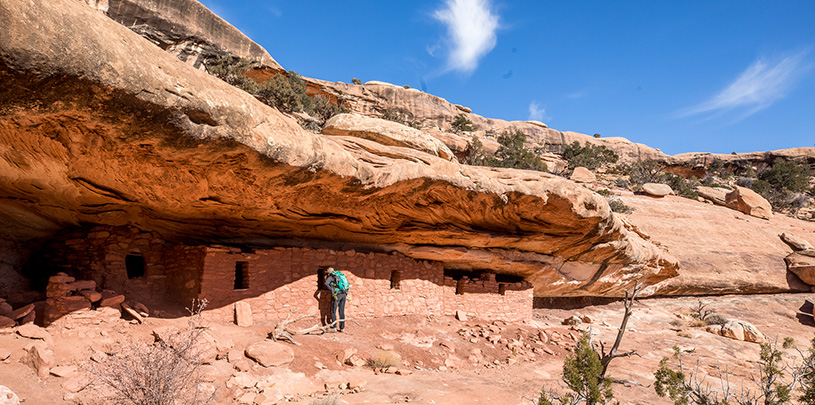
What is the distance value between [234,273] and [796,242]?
63.3 ft

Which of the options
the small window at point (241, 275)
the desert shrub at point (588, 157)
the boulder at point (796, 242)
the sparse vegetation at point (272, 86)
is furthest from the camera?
the desert shrub at point (588, 157)

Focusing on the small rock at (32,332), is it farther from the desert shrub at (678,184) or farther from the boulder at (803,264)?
the desert shrub at (678,184)

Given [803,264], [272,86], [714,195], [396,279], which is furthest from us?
[714,195]

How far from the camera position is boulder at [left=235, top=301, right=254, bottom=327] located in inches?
253

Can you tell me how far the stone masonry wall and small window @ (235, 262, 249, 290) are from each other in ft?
0.18

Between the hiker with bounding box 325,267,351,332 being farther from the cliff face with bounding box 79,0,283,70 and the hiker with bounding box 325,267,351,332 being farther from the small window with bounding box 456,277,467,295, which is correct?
the cliff face with bounding box 79,0,283,70

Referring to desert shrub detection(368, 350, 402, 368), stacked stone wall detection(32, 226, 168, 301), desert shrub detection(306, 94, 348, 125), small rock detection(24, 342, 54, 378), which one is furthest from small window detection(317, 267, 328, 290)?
desert shrub detection(306, 94, 348, 125)

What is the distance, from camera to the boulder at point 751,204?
62.5ft

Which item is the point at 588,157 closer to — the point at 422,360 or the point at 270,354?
the point at 422,360

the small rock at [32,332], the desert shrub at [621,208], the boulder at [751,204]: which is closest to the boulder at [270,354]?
the small rock at [32,332]

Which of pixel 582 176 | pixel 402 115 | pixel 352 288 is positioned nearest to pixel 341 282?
pixel 352 288

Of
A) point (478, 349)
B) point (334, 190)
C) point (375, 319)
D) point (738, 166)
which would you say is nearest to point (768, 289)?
point (478, 349)

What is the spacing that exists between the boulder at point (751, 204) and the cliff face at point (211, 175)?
42.2ft

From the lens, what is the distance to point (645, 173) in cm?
3139
